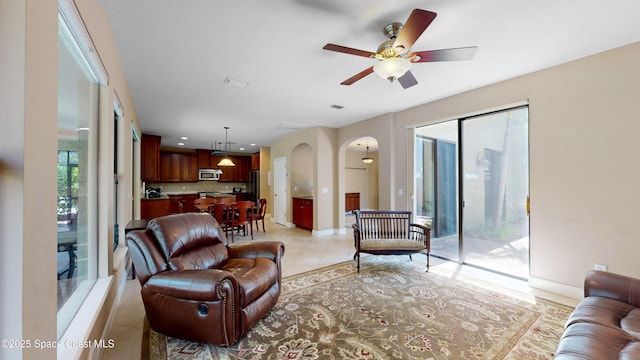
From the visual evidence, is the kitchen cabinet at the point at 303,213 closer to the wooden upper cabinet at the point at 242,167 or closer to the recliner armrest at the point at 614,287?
the wooden upper cabinet at the point at 242,167

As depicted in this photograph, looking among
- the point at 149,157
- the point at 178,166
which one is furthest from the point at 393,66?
the point at 178,166

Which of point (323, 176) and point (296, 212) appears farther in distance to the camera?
point (296, 212)

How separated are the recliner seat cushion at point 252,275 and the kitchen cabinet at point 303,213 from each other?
3833 millimetres

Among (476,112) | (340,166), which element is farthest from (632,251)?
(340,166)

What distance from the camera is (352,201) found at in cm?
1014

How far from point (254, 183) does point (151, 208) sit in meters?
4.31

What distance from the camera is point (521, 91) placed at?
3.17 metres

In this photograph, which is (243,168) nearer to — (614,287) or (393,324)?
(393,324)

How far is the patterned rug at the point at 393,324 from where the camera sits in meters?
1.92

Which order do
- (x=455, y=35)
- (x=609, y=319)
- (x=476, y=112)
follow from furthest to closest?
(x=476, y=112) < (x=455, y=35) < (x=609, y=319)

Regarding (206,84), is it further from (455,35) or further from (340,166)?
(340,166)

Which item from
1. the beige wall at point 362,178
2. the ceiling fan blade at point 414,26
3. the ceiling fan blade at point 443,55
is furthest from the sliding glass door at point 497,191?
the beige wall at point 362,178

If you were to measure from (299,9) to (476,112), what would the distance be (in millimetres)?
2971

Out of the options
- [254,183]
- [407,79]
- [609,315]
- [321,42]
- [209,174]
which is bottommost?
[609,315]
